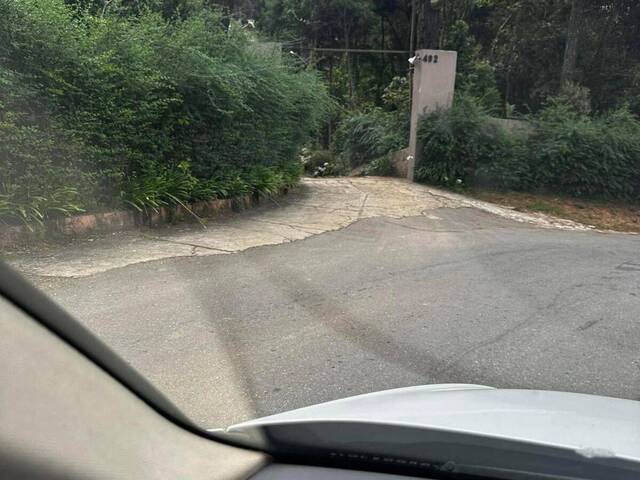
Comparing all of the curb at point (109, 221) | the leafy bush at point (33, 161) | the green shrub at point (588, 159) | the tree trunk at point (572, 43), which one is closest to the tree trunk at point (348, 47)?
the tree trunk at point (572, 43)

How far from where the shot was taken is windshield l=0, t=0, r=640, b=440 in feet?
15.5

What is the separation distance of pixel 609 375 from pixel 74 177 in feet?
22.1

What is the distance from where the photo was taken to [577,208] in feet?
46.5

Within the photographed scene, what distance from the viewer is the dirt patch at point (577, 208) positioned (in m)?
13.3

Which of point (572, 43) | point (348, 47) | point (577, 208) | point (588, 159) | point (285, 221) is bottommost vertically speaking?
point (577, 208)

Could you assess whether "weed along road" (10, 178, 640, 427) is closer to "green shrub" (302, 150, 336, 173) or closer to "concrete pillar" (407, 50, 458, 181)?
"concrete pillar" (407, 50, 458, 181)

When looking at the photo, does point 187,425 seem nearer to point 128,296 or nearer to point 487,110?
point 128,296

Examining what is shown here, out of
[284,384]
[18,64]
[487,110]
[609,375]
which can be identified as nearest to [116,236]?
[18,64]

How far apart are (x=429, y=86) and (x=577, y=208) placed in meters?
4.69

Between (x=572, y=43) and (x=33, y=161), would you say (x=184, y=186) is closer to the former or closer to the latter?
(x=33, y=161)

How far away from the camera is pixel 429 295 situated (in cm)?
652

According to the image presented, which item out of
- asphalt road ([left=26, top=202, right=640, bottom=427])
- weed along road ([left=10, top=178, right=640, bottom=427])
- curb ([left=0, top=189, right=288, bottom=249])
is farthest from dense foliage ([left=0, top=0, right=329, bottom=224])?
asphalt road ([left=26, top=202, right=640, bottom=427])

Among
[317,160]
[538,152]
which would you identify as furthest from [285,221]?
[317,160]

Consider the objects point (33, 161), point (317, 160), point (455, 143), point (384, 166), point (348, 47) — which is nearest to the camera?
point (33, 161)
